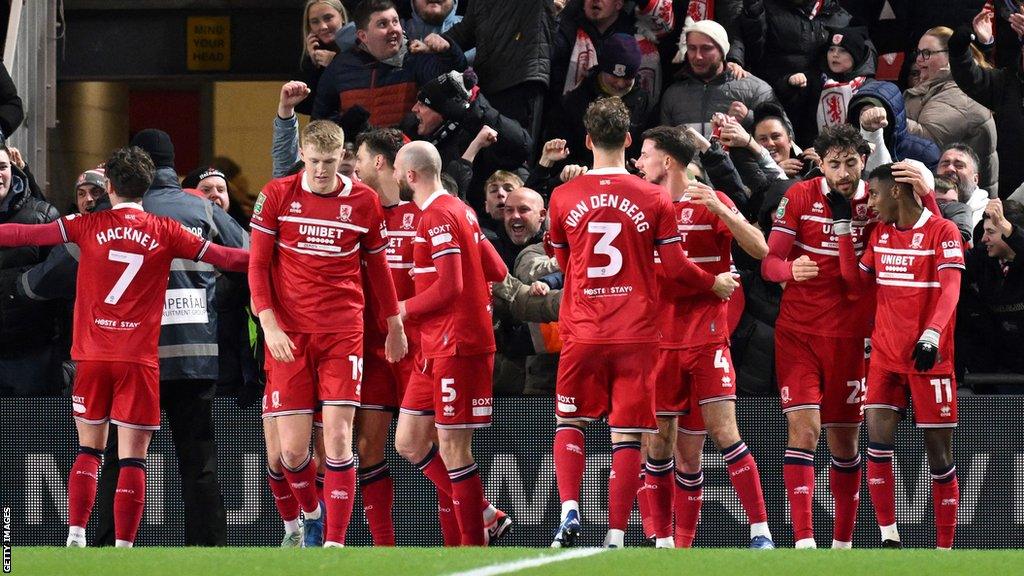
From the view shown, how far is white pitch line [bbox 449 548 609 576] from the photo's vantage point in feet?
21.1

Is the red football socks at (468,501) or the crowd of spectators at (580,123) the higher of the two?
the crowd of spectators at (580,123)

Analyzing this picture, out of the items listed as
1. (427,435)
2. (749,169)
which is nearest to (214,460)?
(427,435)

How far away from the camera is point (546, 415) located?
998 cm

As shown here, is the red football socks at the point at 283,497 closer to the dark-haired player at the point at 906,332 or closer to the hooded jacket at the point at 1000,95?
the dark-haired player at the point at 906,332

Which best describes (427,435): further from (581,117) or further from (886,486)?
(581,117)

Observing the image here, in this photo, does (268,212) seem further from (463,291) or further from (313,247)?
(463,291)

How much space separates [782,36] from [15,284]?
6.19 meters

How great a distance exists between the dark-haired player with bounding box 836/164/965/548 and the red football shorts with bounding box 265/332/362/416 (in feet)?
9.30

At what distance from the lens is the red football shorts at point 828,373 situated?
927cm

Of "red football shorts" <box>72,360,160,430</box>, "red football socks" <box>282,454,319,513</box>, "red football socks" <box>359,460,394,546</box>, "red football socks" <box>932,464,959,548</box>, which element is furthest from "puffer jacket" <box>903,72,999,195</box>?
"red football shorts" <box>72,360,160,430</box>

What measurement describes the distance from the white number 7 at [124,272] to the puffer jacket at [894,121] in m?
5.06

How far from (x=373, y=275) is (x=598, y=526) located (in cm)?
233

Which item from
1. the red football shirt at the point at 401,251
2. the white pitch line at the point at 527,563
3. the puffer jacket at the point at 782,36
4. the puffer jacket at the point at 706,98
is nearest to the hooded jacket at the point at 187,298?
the red football shirt at the point at 401,251

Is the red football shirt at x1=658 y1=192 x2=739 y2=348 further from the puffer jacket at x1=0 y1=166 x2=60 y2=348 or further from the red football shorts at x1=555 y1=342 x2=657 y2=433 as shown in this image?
the puffer jacket at x1=0 y1=166 x2=60 y2=348
